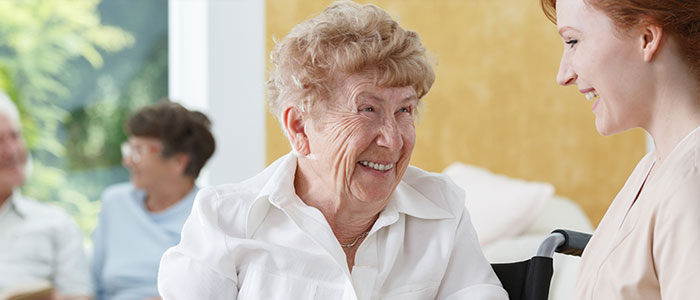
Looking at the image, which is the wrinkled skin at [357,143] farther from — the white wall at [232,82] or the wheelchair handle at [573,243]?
the white wall at [232,82]

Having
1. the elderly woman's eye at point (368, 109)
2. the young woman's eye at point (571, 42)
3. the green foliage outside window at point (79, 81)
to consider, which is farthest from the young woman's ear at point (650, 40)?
the green foliage outside window at point (79, 81)

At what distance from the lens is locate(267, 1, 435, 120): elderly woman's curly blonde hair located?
59.3 inches

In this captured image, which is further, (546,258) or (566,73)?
(546,258)

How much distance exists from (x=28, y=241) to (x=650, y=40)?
106 inches

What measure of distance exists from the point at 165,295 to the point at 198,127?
1.71 metres

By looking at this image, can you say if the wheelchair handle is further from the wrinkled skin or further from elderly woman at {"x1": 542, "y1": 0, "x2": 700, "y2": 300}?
the wrinkled skin

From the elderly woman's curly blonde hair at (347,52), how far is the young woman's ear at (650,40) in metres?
0.51

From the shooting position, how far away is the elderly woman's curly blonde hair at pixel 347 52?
151 centimetres

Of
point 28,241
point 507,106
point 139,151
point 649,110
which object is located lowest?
point 28,241

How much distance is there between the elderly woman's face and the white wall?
2.20 m

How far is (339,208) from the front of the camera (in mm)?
1585

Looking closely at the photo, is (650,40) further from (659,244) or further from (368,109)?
(368,109)

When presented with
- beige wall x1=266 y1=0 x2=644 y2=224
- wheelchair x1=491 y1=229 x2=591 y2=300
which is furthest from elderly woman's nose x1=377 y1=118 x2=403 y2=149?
beige wall x1=266 y1=0 x2=644 y2=224

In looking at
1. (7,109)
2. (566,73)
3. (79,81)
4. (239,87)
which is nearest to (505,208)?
(239,87)
